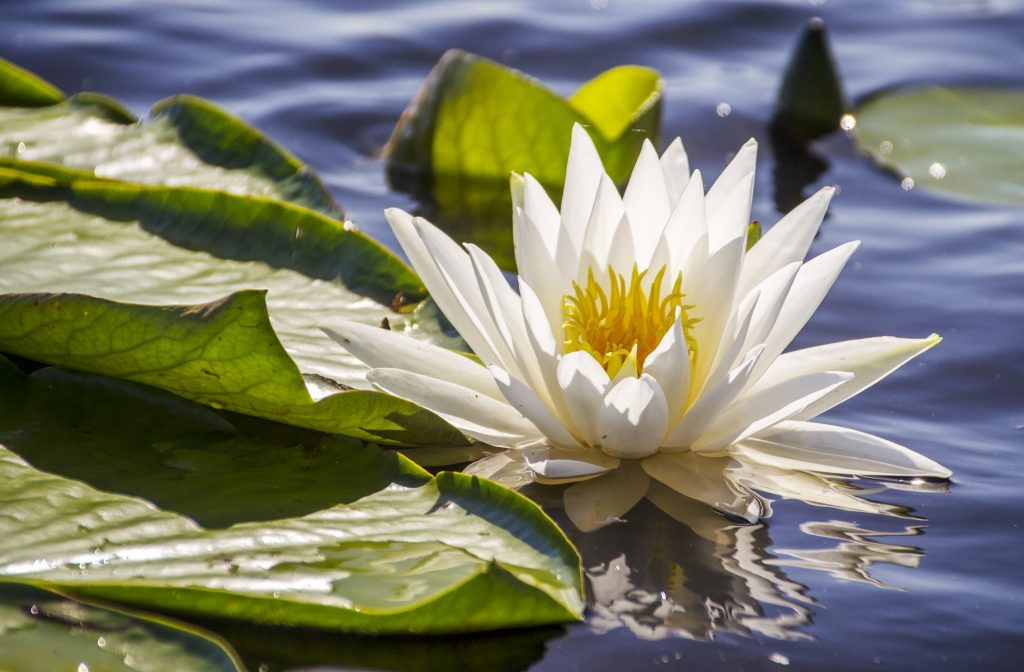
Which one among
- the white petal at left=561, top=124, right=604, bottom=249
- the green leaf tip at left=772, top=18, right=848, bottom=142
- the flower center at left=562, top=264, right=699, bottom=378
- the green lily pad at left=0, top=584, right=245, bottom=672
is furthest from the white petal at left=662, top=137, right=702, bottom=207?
the green leaf tip at left=772, top=18, right=848, bottom=142

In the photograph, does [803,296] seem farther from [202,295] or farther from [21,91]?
[21,91]

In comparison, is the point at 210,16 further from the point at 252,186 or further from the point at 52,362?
the point at 52,362

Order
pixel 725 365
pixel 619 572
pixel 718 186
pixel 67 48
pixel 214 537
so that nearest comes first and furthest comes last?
pixel 214 537 < pixel 619 572 < pixel 725 365 < pixel 718 186 < pixel 67 48

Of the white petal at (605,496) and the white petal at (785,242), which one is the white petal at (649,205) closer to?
the white petal at (785,242)

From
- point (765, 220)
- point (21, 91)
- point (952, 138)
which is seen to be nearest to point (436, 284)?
point (21, 91)

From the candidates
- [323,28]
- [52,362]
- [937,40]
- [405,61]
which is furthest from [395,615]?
[937,40]

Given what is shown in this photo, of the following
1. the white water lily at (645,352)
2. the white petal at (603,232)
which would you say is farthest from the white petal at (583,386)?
the white petal at (603,232)

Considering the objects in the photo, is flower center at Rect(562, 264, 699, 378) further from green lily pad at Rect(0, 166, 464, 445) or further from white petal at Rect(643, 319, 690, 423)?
green lily pad at Rect(0, 166, 464, 445)
